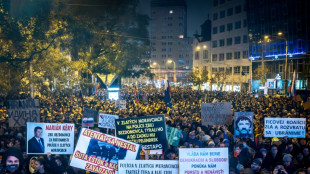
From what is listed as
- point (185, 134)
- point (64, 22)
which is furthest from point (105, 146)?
point (64, 22)

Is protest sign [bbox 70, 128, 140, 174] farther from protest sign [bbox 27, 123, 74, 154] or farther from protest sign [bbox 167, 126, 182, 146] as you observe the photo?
protest sign [bbox 167, 126, 182, 146]

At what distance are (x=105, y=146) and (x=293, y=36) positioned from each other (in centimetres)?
5111

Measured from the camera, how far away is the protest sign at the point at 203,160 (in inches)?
237

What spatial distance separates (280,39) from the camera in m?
53.6

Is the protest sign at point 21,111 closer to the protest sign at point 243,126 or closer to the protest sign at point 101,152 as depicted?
the protest sign at point 101,152

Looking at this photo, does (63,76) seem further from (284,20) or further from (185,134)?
(284,20)

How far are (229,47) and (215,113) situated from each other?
55457mm

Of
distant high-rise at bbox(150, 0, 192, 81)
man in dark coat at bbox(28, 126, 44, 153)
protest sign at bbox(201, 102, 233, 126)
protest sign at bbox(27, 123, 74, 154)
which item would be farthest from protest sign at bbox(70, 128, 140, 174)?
distant high-rise at bbox(150, 0, 192, 81)

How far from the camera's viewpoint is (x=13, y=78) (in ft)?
55.0

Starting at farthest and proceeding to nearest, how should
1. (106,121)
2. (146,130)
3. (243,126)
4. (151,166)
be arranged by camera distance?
(106,121) < (243,126) < (146,130) < (151,166)

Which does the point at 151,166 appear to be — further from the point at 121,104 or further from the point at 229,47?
the point at 229,47

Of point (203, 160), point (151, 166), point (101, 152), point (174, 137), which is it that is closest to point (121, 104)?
point (174, 137)

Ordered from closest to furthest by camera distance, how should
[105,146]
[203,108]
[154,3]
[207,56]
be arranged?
[105,146], [203,108], [207,56], [154,3]

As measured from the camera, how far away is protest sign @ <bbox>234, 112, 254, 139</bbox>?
11.1 m
